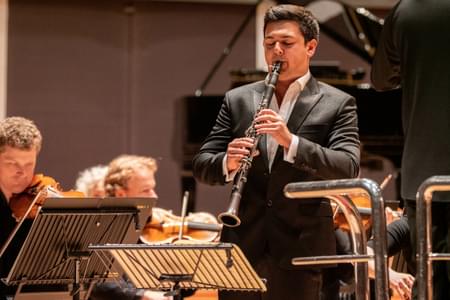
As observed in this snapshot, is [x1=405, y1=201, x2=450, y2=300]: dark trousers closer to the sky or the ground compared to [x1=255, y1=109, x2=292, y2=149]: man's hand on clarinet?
closer to the ground

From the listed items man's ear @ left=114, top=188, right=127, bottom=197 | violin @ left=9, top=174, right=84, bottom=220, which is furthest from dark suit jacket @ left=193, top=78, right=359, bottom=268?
man's ear @ left=114, top=188, right=127, bottom=197

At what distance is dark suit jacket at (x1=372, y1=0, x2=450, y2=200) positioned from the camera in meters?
2.35

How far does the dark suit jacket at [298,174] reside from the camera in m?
2.92

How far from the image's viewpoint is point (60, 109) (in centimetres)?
826

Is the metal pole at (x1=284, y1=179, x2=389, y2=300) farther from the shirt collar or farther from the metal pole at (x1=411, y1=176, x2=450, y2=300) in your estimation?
the shirt collar

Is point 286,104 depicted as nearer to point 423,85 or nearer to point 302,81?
point 302,81

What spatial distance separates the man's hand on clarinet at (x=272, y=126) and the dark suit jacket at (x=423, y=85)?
47 cm

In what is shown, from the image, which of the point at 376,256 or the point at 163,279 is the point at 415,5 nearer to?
the point at 376,256

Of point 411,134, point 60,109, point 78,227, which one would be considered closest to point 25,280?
point 78,227

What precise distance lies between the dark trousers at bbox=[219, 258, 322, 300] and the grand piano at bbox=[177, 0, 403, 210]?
4.17 meters

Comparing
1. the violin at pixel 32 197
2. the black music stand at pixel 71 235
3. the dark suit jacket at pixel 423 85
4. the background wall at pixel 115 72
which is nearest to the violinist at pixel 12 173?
the violin at pixel 32 197

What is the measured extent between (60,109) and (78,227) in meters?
5.01

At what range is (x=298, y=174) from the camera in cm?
299

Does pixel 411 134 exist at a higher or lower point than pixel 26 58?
lower
